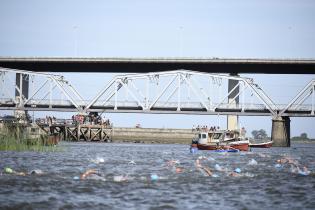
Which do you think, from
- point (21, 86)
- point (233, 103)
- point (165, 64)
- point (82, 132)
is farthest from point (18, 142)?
point (21, 86)

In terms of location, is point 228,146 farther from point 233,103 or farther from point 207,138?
point 233,103

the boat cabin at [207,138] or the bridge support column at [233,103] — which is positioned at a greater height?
the bridge support column at [233,103]

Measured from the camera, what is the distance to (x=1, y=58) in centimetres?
15025

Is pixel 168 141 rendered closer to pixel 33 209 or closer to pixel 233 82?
pixel 233 82

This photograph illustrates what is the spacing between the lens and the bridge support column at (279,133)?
5374 inches

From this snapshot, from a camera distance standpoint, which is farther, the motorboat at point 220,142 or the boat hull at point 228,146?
the motorboat at point 220,142

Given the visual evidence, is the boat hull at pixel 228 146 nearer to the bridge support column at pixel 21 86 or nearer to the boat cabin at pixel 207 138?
the boat cabin at pixel 207 138

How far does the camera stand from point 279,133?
13750 centimetres

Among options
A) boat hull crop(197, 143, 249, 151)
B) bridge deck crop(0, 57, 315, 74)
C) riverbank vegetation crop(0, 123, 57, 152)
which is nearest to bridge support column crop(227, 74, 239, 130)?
bridge deck crop(0, 57, 315, 74)

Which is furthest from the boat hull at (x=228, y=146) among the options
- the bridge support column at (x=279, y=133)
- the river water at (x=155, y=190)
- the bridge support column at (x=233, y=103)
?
the river water at (x=155, y=190)

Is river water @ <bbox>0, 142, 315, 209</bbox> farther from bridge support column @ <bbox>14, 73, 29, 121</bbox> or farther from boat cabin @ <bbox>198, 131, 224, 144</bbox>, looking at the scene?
bridge support column @ <bbox>14, 73, 29, 121</bbox>

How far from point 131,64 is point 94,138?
1586 cm

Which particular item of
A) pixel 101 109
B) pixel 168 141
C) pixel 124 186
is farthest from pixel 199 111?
pixel 124 186

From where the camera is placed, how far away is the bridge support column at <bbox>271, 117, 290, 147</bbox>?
136500 mm
